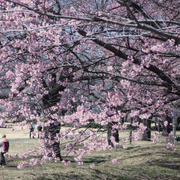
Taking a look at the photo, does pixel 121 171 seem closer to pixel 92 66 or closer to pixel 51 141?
pixel 51 141

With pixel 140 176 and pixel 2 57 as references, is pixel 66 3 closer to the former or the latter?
pixel 2 57

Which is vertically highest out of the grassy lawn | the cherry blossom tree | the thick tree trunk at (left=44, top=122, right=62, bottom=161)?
the cherry blossom tree

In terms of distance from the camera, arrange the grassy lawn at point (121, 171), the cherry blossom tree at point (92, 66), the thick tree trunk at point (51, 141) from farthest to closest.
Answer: the grassy lawn at point (121, 171) < the thick tree trunk at point (51, 141) < the cherry blossom tree at point (92, 66)

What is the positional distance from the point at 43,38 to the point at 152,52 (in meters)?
2.88

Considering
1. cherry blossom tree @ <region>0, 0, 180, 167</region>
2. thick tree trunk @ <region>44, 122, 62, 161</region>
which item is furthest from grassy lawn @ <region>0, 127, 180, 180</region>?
cherry blossom tree @ <region>0, 0, 180, 167</region>

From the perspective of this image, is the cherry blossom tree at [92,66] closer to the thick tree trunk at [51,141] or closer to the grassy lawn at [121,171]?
the thick tree trunk at [51,141]

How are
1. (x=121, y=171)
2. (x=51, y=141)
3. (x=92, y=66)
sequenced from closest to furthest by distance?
(x=92, y=66) → (x=51, y=141) → (x=121, y=171)

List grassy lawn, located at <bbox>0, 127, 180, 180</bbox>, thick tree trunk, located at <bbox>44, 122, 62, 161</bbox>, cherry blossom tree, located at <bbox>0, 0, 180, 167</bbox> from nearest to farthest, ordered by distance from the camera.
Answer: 1. cherry blossom tree, located at <bbox>0, 0, 180, 167</bbox>
2. thick tree trunk, located at <bbox>44, 122, 62, 161</bbox>
3. grassy lawn, located at <bbox>0, 127, 180, 180</bbox>

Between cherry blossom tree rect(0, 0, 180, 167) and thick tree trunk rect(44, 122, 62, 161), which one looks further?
thick tree trunk rect(44, 122, 62, 161)

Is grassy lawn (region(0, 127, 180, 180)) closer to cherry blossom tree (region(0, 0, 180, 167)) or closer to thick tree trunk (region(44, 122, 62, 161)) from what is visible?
thick tree trunk (region(44, 122, 62, 161))

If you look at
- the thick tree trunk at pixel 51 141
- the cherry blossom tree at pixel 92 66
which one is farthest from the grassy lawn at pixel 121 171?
the cherry blossom tree at pixel 92 66

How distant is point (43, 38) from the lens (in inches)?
332

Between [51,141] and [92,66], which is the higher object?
[92,66]

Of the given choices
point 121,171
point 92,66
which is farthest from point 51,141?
point 121,171
